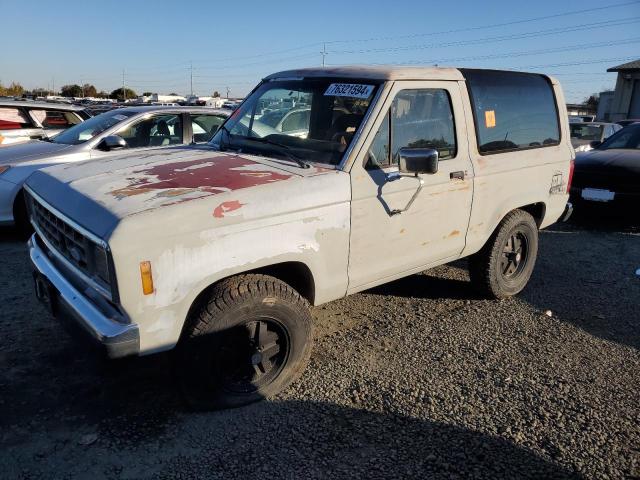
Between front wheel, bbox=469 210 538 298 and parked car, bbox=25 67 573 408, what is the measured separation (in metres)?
0.03

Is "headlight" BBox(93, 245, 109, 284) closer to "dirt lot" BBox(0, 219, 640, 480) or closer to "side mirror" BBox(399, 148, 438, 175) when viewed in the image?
"dirt lot" BBox(0, 219, 640, 480)

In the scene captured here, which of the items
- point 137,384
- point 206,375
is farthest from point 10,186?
point 206,375

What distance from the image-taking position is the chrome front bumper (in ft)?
8.06

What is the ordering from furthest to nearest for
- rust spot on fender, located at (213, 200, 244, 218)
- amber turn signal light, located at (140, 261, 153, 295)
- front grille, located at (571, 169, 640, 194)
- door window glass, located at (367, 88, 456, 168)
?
1. front grille, located at (571, 169, 640, 194)
2. door window glass, located at (367, 88, 456, 168)
3. rust spot on fender, located at (213, 200, 244, 218)
4. amber turn signal light, located at (140, 261, 153, 295)

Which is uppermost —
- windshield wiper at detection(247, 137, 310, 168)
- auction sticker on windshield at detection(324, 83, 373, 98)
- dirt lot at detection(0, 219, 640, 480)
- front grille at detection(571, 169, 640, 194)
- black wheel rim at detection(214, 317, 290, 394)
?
auction sticker on windshield at detection(324, 83, 373, 98)

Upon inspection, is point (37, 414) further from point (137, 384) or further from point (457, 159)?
point (457, 159)

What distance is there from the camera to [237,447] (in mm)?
2736

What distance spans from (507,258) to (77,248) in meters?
3.70

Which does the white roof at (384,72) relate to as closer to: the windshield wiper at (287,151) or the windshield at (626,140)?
the windshield wiper at (287,151)

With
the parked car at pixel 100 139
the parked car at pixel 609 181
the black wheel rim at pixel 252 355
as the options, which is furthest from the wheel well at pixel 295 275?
the parked car at pixel 609 181

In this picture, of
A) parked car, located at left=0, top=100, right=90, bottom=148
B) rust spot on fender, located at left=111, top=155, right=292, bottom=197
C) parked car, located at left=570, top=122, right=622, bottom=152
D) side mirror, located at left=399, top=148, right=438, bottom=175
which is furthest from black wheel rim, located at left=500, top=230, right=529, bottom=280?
parked car, located at left=570, top=122, right=622, bottom=152

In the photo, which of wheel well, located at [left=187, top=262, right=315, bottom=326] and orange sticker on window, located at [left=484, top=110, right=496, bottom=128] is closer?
wheel well, located at [left=187, top=262, right=315, bottom=326]

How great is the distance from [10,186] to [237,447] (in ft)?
15.9

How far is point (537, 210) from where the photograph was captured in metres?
4.99
